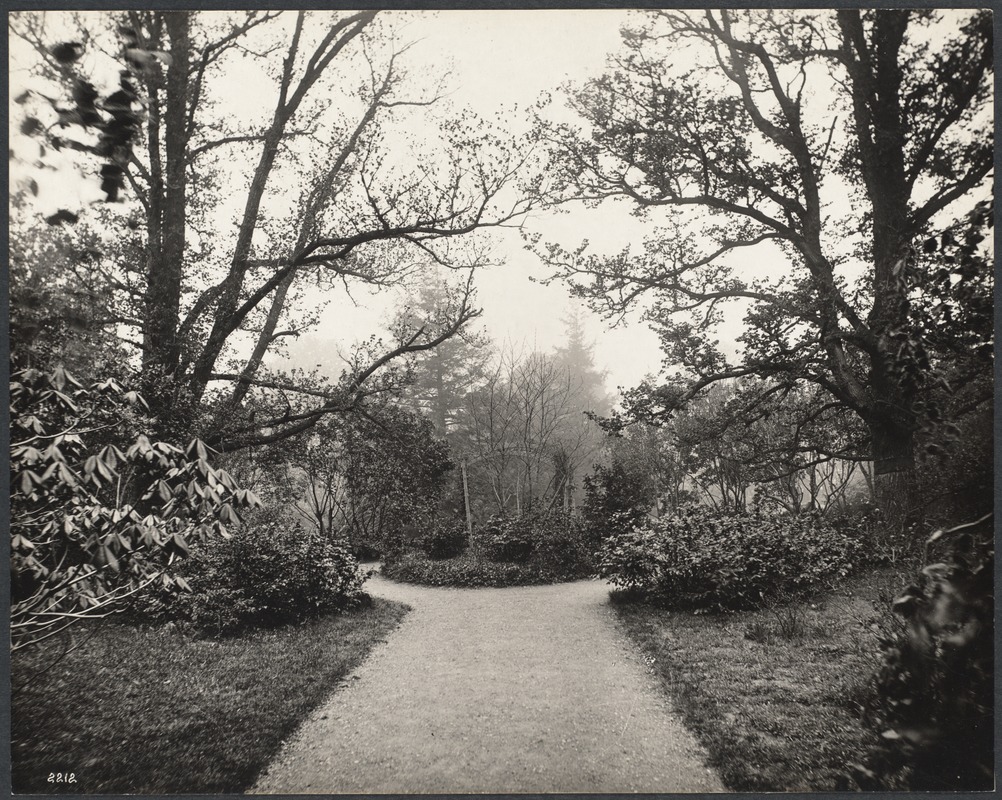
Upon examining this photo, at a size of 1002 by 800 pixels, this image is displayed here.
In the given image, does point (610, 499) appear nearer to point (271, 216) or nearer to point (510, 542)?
point (510, 542)

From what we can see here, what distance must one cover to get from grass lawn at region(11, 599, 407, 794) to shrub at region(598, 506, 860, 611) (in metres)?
3.29

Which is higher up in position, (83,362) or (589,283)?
(589,283)

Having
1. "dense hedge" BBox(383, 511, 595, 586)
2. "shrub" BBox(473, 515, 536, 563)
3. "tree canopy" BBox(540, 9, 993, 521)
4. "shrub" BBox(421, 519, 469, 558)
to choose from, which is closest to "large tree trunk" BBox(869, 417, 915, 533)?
"tree canopy" BBox(540, 9, 993, 521)

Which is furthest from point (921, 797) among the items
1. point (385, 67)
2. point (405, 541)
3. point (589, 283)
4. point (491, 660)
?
point (405, 541)

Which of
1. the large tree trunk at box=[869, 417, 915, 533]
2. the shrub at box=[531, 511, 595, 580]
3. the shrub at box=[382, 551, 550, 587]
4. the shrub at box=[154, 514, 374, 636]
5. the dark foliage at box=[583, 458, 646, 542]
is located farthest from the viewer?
the dark foliage at box=[583, 458, 646, 542]

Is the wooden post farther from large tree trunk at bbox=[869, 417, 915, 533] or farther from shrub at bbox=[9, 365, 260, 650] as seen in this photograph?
shrub at bbox=[9, 365, 260, 650]

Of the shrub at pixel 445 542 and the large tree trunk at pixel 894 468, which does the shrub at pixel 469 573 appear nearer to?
the shrub at pixel 445 542

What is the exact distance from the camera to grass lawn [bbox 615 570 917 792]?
7.47 feet

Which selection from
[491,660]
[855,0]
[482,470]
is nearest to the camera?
[855,0]

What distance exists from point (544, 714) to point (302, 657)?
2.36m

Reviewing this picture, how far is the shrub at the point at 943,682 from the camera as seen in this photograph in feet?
5.13

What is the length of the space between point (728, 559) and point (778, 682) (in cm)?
223

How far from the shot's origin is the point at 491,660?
4.02m

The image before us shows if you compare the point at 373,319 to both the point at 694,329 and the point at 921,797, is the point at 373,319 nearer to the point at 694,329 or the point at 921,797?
the point at 694,329
